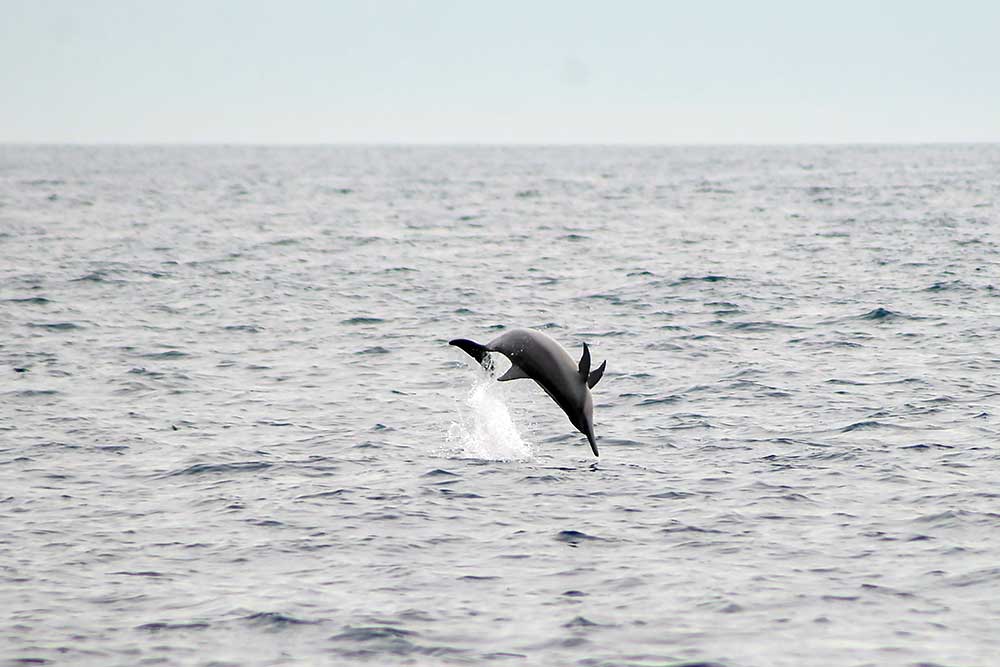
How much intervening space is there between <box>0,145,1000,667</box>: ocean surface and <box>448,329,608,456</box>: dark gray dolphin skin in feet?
3.89

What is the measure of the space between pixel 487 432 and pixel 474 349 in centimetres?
457

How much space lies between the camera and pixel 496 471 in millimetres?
19484

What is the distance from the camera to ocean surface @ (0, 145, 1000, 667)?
13297 millimetres

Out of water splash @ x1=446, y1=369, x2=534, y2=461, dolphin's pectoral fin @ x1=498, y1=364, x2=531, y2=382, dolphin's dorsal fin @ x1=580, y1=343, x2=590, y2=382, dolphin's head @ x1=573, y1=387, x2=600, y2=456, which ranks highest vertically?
dolphin's dorsal fin @ x1=580, y1=343, x2=590, y2=382

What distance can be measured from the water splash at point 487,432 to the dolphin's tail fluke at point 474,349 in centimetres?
148

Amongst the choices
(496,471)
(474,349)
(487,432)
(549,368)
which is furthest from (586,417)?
(487,432)

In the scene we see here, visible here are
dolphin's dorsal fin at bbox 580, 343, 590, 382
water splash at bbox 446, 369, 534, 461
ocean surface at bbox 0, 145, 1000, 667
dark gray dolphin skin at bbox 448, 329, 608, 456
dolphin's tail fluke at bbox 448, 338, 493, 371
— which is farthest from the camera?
water splash at bbox 446, 369, 534, 461

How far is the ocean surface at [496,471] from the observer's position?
1330 cm

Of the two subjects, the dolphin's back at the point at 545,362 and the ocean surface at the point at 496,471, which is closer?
the ocean surface at the point at 496,471

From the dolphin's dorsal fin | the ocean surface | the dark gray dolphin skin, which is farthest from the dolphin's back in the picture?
the ocean surface

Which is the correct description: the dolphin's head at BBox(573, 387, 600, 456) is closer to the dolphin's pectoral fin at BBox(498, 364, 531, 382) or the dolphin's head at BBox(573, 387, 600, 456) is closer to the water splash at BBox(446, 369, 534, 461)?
the dolphin's pectoral fin at BBox(498, 364, 531, 382)

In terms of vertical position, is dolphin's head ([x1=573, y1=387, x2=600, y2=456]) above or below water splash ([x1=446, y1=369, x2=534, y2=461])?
above

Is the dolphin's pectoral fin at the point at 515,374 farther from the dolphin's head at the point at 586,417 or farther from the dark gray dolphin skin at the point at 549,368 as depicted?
the dolphin's head at the point at 586,417

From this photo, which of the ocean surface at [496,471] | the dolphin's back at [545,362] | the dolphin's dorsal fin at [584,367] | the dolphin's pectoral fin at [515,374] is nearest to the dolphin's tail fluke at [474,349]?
the dolphin's back at [545,362]
